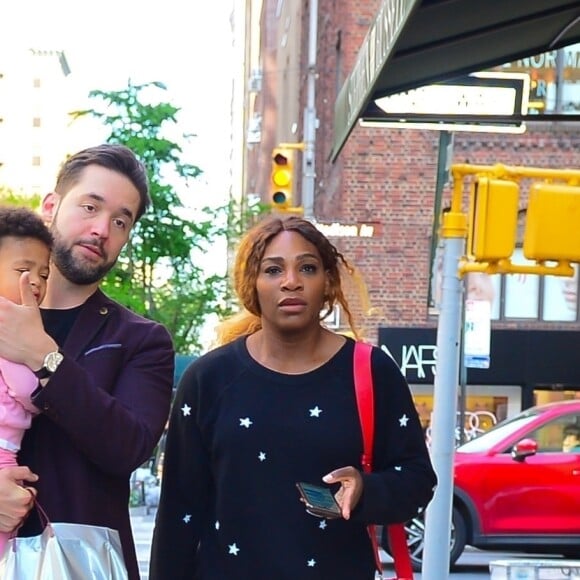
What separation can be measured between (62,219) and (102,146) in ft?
0.83

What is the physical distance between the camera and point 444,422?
33.1 feet

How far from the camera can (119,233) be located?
Answer: 3.34 metres

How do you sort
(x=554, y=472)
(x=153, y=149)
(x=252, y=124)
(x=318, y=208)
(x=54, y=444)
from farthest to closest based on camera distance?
(x=252, y=124), (x=318, y=208), (x=153, y=149), (x=554, y=472), (x=54, y=444)

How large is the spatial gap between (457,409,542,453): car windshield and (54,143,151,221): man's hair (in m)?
11.5

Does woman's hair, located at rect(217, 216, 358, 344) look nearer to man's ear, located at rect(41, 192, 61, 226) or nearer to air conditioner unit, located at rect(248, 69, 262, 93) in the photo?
man's ear, located at rect(41, 192, 61, 226)

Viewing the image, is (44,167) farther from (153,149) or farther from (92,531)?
(92,531)

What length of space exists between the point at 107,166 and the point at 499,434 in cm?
1174

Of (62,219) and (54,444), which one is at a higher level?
(62,219)

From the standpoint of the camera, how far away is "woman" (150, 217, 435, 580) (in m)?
3.42

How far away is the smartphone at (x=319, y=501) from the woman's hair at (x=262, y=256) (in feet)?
1.98

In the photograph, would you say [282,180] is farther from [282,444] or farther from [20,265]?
[20,265]

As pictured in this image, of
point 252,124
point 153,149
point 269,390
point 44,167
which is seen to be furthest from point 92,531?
point 44,167

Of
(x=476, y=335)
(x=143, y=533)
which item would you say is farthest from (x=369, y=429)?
(x=476, y=335)

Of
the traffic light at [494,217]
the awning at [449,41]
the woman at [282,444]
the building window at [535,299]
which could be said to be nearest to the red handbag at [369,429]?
the woman at [282,444]
